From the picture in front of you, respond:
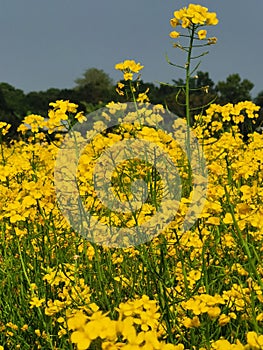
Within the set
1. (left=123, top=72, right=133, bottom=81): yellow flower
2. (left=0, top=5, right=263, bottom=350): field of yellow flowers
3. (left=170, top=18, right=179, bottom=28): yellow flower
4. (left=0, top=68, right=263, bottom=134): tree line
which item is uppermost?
(left=0, top=68, right=263, bottom=134): tree line

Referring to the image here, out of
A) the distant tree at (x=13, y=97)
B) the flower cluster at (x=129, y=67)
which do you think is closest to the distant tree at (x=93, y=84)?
the distant tree at (x=13, y=97)

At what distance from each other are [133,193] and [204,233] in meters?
0.41

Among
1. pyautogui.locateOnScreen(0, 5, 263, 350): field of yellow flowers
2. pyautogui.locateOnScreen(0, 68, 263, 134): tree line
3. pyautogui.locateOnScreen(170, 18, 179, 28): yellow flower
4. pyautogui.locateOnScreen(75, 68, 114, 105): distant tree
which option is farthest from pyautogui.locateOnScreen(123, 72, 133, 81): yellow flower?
pyautogui.locateOnScreen(75, 68, 114, 105): distant tree

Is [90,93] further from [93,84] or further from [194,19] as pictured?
[194,19]

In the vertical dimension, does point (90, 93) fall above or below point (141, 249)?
above

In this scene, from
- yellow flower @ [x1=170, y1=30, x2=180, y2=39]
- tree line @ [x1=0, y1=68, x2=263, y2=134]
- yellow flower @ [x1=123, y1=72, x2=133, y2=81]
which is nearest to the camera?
yellow flower @ [x1=170, y1=30, x2=180, y2=39]

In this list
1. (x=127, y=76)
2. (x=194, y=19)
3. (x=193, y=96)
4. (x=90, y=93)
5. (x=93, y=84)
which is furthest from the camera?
(x=93, y=84)

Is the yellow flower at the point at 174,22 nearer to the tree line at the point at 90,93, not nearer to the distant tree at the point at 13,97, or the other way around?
the tree line at the point at 90,93

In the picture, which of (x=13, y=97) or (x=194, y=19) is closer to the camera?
(x=194, y=19)

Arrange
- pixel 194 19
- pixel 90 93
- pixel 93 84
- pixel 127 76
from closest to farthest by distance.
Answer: pixel 194 19 < pixel 127 76 < pixel 90 93 < pixel 93 84

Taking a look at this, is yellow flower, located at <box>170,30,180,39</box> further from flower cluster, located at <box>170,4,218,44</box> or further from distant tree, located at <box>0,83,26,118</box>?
distant tree, located at <box>0,83,26,118</box>

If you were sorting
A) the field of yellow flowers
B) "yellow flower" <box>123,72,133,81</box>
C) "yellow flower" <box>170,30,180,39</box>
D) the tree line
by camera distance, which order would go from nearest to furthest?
the field of yellow flowers → "yellow flower" <box>170,30,180,39</box> → "yellow flower" <box>123,72,133,81</box> → the tree line

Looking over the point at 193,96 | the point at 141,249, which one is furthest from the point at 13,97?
the point at 141,249

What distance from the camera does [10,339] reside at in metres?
2.70
